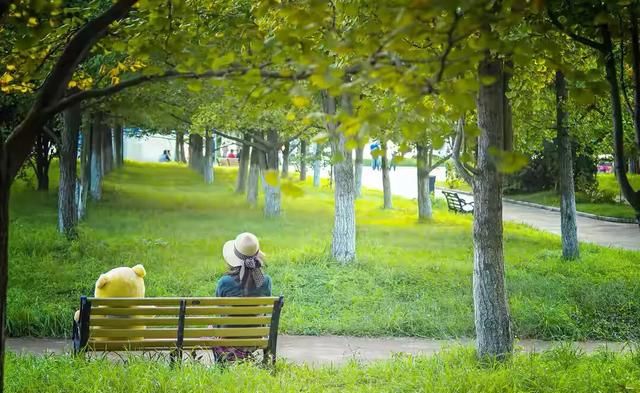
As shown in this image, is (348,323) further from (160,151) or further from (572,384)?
(160,151)

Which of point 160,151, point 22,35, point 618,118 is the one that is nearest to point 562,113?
point 618,118

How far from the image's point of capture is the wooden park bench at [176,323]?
7.32 m

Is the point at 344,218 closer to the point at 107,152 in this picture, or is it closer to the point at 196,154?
the point at 107,152

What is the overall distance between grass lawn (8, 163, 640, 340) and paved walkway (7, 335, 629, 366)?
32cm

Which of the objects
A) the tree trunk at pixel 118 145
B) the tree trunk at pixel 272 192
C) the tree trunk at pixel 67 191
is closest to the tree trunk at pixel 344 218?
the tree trunk at pixel 67 191

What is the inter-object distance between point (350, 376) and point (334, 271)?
24.8 feet

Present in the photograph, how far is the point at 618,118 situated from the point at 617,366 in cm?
273

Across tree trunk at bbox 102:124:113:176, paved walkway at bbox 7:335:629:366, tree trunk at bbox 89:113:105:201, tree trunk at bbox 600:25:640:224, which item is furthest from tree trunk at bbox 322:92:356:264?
tree trunk at bbox 102:124:113:176

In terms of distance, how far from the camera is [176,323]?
743 centimetres

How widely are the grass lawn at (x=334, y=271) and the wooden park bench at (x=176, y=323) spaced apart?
322 centimetres

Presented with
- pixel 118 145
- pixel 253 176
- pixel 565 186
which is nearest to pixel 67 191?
pixel 565 186

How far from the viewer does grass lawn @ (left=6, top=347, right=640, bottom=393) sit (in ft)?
21.1

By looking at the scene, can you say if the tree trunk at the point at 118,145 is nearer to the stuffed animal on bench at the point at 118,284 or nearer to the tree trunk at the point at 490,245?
the stuffed animal on bench at the point at 118,284

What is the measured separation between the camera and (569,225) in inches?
699
